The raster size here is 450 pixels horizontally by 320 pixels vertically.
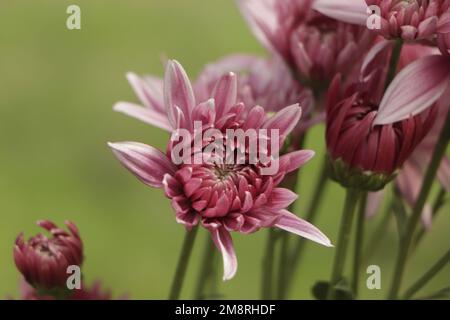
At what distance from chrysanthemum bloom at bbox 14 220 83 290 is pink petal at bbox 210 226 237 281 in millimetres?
76

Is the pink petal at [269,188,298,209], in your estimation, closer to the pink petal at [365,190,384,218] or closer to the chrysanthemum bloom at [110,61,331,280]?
the chrysanthemum bloom at [110,61,331,280]

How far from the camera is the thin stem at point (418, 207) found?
0.40m

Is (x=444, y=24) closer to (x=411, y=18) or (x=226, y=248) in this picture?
(x=411, y=18)

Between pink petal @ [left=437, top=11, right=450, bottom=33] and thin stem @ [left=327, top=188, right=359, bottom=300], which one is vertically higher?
pink petal @ [left=437, top=11, right=450, bottom=33]

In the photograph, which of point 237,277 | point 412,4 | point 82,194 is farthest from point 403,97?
point 82,194

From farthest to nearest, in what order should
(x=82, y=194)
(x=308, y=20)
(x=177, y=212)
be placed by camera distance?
(x=82, y=194)
(x=308, y=20)
(x=177, y=212)

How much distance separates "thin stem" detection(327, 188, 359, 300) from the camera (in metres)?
0.40

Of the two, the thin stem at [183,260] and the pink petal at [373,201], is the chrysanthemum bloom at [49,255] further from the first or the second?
the pink petal at [373,201]

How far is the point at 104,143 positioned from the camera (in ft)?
4.29

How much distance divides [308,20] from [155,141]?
0.87 meters

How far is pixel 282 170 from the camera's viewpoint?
1.17 feet

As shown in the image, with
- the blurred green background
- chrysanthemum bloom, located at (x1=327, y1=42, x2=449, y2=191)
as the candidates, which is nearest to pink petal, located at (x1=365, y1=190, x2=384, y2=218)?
chrysanthemum bloom, located at (x1=327, y1=42, x2=449, y2=191)

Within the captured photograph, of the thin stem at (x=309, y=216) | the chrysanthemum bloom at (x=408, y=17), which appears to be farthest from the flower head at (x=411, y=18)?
the thin stem at (x=309, y=216)
